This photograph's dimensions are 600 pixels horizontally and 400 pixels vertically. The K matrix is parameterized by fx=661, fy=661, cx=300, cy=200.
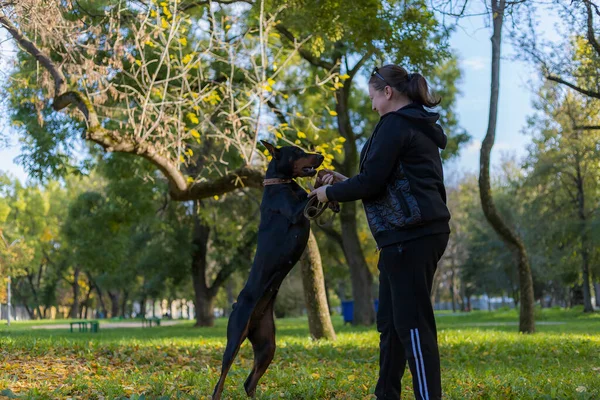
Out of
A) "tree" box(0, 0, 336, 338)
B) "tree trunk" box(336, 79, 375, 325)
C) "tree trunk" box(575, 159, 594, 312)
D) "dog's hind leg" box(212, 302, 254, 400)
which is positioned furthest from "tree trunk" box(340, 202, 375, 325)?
"dog's hind leg" box(212, 302, 254, 400)

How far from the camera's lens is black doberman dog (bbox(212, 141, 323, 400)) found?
4.98m

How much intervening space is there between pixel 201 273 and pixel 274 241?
2390cm

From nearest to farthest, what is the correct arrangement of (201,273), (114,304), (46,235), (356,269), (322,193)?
(322,193)
(356,269)
(201,273)
(46,235)
(114,304)

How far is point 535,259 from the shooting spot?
137ft

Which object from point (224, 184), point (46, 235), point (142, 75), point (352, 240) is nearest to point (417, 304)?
point (142, 75)

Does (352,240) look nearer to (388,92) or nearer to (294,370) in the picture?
(294,370)

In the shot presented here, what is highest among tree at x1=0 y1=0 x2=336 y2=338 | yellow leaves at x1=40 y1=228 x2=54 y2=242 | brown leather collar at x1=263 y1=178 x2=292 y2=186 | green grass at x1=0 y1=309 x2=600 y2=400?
yellow leaves at x1=40 y1=228 x2=54 y2=242

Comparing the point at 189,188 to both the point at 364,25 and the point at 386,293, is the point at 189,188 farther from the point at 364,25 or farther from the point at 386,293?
the point at 386,293

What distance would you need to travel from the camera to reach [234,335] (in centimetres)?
502

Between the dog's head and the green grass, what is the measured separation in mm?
1956

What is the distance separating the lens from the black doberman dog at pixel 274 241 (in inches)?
196

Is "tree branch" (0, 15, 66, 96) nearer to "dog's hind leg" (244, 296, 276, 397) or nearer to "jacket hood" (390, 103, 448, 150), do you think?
"dog's hind leg" (244, 296, 276, 397)

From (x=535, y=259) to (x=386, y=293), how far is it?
39962 millimetres

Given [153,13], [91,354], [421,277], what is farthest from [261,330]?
[153,13]
